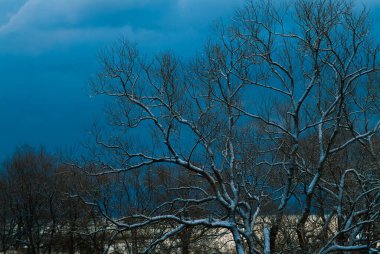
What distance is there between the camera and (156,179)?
39.8 metres

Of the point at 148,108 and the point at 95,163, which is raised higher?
the point at 148,108

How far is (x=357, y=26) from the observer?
62.1ft

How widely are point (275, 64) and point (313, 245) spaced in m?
5.86

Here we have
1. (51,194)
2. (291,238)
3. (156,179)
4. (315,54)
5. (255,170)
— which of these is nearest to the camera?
(315,54)

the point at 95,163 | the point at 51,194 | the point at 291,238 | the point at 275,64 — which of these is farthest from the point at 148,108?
the point at 51,194

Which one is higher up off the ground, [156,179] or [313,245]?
[156,179]

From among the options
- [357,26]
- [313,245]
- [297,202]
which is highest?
[357,26]

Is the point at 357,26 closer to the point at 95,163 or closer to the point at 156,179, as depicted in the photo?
the point at 95,163

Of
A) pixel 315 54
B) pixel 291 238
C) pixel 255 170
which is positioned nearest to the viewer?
pixel 315 54

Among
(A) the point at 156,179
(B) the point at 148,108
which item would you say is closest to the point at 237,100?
(B) the point at 148,108

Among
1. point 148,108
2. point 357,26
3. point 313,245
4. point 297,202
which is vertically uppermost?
point 357,26

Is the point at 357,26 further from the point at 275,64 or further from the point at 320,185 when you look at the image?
the point at 320,185

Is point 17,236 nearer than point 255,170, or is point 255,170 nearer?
point 255,170

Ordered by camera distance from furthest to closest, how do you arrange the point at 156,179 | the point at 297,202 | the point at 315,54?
the point at 156,179
the point at 297,202
the point at 315,54
